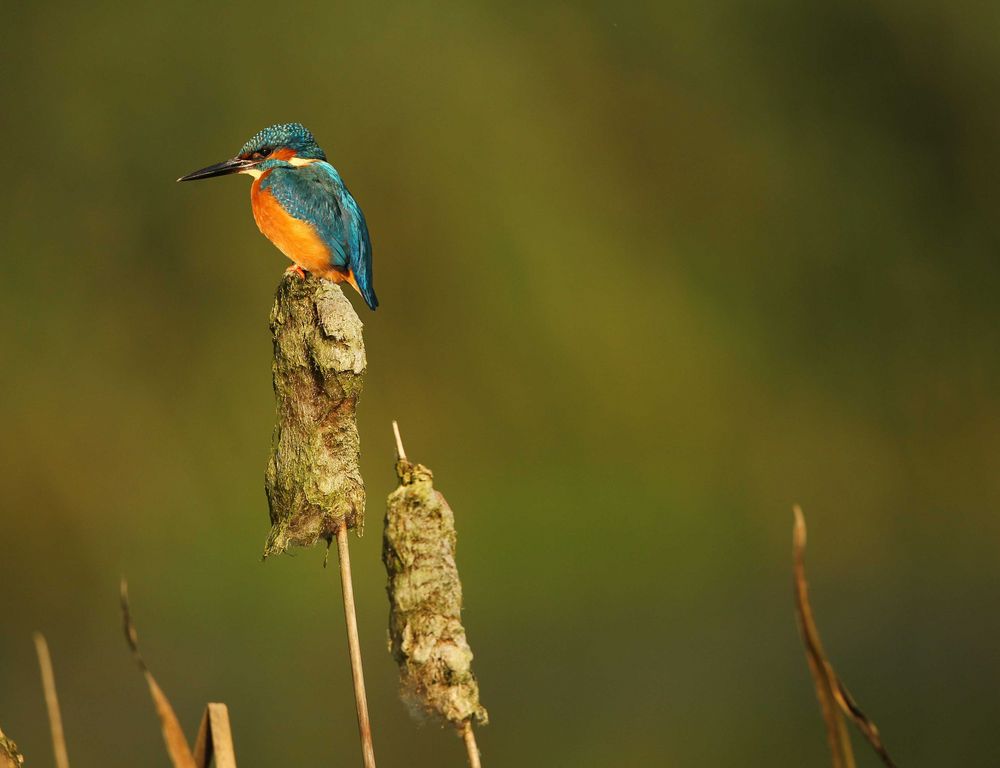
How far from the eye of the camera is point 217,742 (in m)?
2.31

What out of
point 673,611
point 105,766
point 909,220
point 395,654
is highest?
point 909,220

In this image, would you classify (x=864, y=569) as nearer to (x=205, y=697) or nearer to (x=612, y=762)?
(x=612, y=762)

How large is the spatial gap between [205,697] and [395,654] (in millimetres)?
4176

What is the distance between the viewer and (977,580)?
26.8 ft

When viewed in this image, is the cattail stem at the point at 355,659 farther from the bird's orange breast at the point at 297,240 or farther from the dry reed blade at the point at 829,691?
the bird's orange breast at the point at 297,240

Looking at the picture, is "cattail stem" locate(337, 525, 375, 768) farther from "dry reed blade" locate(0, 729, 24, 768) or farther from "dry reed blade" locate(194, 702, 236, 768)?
"dry reed blade" locate(0, 729, 24, 768)

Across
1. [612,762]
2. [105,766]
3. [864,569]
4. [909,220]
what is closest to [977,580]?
[864,569]

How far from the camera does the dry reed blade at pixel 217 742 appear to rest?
230 cm

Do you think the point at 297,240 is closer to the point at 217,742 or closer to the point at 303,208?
the point at 303,208

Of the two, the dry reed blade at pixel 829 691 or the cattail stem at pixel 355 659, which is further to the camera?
the cattail stem at pixel 355 659

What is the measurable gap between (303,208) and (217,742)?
4.80ft

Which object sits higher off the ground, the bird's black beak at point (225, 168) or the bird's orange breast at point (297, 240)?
the bird's black beak at point (225, 168)

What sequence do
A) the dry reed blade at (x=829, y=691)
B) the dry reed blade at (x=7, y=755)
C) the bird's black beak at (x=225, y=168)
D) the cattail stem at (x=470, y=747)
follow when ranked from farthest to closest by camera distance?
the bird's black beak at (x=225, y=168)
the cattail stem at (x=470, y=747)
the dry reed blade at (x=7, y=755)
the dry reed blade at (x=829, y=691)

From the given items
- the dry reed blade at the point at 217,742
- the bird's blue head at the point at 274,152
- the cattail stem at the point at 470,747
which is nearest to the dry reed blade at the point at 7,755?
the dry reed blade at the point at 217,742
